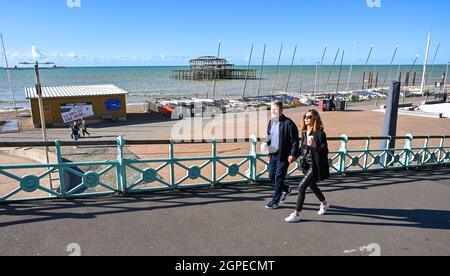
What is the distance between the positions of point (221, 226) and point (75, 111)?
22.2 m

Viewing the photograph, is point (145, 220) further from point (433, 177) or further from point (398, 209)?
point (433, 177)

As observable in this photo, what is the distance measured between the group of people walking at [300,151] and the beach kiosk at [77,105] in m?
21.4

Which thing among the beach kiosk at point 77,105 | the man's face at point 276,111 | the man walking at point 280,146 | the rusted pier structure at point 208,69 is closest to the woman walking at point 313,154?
the man walking at point 280,146

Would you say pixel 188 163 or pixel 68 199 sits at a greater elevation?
pixel 68 199

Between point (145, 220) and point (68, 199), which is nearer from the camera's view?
point (145, 220)

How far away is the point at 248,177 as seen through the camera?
686cm

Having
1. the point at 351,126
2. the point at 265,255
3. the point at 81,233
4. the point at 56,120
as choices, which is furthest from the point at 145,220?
the point at 56,120

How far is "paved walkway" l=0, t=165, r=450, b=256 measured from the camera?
13.6 ft

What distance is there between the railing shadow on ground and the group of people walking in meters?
0.46

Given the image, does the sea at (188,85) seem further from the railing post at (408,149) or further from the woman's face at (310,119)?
the woman's face at (310,119)

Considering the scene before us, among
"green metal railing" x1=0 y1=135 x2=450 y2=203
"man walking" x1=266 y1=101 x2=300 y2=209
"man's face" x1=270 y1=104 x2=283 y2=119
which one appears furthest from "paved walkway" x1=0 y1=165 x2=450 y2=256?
"man's face" x1=270 y1=104 x2=283 y2=119

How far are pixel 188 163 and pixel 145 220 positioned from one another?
23.0 feet

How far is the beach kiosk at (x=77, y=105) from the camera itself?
22.8 meters
